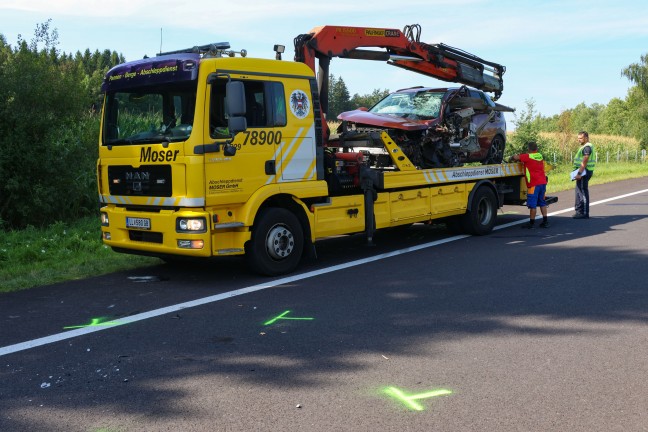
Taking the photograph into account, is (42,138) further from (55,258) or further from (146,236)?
(146,236)

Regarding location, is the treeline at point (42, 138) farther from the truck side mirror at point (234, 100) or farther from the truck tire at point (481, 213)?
the truck tire at point (481, 213)

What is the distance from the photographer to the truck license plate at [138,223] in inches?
293

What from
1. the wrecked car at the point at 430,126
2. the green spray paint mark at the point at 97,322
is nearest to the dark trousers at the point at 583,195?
the wrecked car at the point at 430,126

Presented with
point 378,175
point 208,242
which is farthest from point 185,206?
point 378,175

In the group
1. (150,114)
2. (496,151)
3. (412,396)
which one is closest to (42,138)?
(150,114)

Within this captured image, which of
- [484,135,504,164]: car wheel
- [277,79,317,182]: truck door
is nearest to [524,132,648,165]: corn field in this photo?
[484,135,504,164]: car wheel

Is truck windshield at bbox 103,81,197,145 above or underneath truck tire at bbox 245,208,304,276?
above

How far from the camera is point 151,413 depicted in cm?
383

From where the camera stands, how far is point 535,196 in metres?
12.0

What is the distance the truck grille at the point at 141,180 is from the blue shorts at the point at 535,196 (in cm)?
748

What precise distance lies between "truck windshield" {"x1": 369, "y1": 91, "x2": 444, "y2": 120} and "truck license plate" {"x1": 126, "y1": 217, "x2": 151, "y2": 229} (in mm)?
5102

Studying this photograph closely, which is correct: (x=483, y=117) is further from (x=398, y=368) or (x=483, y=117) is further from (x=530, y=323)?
(x=398, y=368)

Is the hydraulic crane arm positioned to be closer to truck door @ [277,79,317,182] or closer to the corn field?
truck door @ [277,79,317,182]

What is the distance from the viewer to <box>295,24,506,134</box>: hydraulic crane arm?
364 inches
